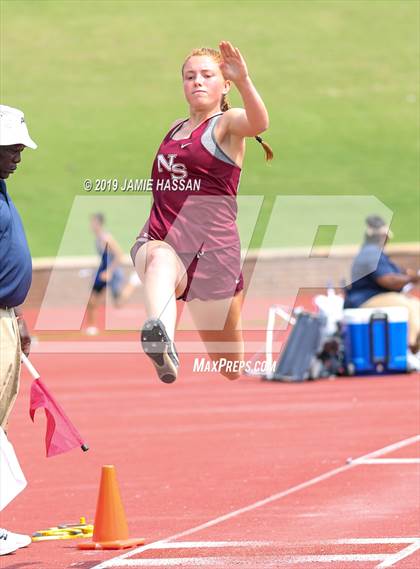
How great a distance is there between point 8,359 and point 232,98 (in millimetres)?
32007

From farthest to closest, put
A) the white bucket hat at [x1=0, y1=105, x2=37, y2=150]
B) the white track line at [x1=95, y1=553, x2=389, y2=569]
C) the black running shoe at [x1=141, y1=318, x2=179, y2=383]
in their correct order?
1. the white track line at [x1=95, y1=553, x2=389, y2=569]
2. the white bucket hat at [x1=0, y1=105, x2=37, y2=150]
3. the black running shoe at [x1=141, y1=318, x2=179, y2=383]

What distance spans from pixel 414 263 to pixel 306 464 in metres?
18.1

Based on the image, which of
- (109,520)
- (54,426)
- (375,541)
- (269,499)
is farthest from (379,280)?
(54,426)

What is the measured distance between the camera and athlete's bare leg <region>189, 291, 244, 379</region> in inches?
282

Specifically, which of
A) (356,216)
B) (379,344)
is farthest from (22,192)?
(379,344)

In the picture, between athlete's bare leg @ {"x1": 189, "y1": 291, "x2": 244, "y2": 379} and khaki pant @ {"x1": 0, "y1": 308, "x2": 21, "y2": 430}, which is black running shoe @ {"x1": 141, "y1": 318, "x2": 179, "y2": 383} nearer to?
athlete's bare leg @ {"x1": 189, "y1": 291, "x2": 244, "y2": 379}

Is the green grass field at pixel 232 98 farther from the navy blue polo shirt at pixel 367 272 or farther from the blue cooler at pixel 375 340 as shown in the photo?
the navy blue polo shirt at pixel 367 272

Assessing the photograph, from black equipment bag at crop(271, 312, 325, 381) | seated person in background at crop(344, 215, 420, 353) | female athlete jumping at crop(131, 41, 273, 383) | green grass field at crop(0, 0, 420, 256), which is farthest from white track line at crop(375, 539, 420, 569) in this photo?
green grass field at crop(0, 0, 420, 256)

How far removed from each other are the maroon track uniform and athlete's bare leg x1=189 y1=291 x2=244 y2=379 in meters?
0.07

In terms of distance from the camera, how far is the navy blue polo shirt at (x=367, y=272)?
17.1 meters

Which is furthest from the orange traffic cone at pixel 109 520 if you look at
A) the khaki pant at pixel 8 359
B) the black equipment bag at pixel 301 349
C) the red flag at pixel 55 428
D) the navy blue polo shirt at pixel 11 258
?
the black equipment bag at pixel 301 349

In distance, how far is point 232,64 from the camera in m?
6.30

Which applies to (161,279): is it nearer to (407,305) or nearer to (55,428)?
(55,428)

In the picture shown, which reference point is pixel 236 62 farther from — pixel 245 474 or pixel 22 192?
pixel 22 192
